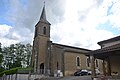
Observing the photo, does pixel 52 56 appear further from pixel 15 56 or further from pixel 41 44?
pixel 15 56

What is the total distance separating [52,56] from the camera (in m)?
42.5

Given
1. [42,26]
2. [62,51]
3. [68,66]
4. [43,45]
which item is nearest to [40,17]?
[42,26]

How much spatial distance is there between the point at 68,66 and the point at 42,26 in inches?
518

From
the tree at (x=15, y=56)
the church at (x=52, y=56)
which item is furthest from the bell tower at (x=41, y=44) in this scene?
the tree at (x=15, y=56)

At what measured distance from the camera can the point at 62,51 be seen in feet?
128

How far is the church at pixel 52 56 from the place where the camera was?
3872 cm

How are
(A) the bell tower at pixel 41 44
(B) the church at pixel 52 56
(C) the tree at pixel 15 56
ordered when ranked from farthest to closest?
(C) the tree at pixel 15 56, (A) the bell tower at pixel 41 44, (B) the church at pixel 52 56

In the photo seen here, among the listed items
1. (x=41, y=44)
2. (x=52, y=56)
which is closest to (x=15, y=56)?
(x=41, y=44)

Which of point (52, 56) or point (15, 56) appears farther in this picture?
point (15, 56)

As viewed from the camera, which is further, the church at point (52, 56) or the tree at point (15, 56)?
the tree at point (15, 56)

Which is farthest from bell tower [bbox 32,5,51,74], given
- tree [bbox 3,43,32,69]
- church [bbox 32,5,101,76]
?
tree [bbox 3,43,32,69]

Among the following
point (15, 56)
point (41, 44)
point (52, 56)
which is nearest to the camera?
point (52, 56)

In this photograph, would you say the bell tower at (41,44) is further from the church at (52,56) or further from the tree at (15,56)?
the tree at (15,56)

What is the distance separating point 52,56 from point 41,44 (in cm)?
441
